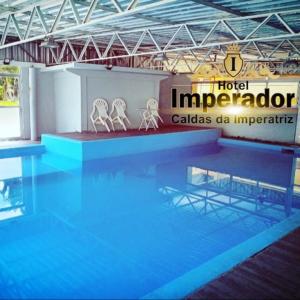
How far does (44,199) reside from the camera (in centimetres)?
533

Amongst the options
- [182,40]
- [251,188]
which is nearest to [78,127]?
[182,40]

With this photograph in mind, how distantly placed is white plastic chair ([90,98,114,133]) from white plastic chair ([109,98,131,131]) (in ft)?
0.95

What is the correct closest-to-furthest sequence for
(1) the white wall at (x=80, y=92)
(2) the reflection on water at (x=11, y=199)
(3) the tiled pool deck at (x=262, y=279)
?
(3) the tiled pool deck at (x=262, y=279)
(2) the reflection on water at (x=11, y=199)
(1) the white wall at (x=80, y=92)

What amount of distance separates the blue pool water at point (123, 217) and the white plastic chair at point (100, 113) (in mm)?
1738

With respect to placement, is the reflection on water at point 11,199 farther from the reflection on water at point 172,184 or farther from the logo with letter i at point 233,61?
the logo with letter i at point 233,61

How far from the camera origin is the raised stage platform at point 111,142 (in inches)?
314

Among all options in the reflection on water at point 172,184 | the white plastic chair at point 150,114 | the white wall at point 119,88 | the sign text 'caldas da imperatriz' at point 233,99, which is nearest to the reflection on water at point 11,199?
the reflection on water at point 172,184

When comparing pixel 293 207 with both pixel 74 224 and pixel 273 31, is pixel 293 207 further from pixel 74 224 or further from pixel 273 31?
pixel 273 31

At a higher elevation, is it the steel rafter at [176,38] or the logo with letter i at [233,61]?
the steel rafter at [176,38]

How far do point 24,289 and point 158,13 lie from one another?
194 inches

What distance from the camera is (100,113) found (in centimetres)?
945

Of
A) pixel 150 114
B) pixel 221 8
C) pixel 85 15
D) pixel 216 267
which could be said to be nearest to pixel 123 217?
pixel 216 267

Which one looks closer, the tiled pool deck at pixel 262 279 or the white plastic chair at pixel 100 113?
the tiled pool deck at pixel 262 279

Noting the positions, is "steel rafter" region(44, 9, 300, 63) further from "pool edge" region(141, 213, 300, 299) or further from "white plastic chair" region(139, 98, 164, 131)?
"pool edge" region(141, 213, 300, 299)
